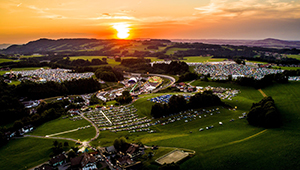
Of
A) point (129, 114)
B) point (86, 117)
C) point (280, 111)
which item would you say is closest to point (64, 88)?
point (86, 117)

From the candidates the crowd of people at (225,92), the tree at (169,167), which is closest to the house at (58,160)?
the tree at (169,167)

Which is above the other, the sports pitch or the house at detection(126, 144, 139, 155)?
the house at detection(126, 144, 139, 155)

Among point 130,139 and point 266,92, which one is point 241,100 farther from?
point 130,139

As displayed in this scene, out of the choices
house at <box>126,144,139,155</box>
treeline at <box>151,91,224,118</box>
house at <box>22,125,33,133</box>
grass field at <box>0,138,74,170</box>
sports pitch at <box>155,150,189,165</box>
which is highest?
treeline at <box>151,91,224,118</box>

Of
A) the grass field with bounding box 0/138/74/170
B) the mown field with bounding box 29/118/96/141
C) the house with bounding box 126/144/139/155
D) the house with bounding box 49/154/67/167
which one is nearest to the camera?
the house with bounding box 49/154/67/167

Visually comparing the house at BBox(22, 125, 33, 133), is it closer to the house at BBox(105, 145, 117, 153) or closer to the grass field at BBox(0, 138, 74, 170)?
the grass field at BBox(0, 138, 74, 170)

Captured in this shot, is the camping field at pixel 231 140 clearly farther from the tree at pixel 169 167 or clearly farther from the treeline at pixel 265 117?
the tree at pixel 169 167

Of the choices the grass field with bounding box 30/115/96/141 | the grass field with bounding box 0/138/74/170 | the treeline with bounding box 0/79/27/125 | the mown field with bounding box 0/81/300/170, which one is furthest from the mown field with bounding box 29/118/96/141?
the treeline with bounding box 0/79/27/125
